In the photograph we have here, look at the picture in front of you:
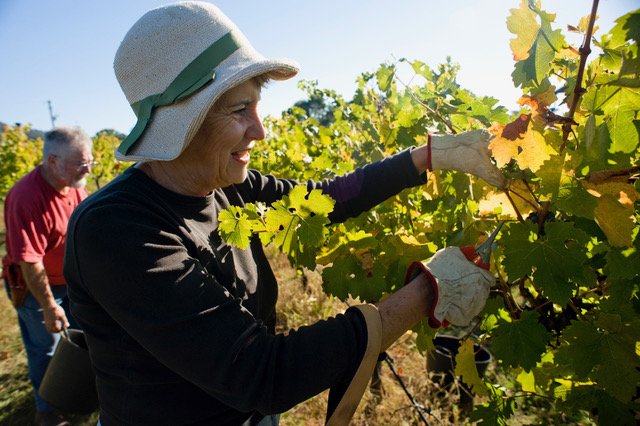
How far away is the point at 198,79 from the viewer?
4.48 ft

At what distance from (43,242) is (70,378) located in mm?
1026

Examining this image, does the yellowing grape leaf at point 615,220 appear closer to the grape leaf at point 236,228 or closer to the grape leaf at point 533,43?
the grape leaf at point 533,43

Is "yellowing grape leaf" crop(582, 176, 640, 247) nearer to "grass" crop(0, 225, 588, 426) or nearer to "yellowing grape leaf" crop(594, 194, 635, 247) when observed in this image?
"yellowing grape leaf" crop(594, 194, 635, 247)

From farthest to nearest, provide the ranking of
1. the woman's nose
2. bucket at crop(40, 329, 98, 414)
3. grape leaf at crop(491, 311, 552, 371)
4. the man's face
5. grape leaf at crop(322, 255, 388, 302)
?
the man's face < bucket at crop(40, 329, 98, 414) < grape leaf at crop(322, 255, 388, 302) < the woman's nose < grape leaf at crop(491, 311, 552, 371)

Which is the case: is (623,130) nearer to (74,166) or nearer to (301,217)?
(301,217)

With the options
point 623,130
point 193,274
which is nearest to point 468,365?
point 623,130

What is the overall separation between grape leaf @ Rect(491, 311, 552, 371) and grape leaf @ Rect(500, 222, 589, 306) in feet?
0.61

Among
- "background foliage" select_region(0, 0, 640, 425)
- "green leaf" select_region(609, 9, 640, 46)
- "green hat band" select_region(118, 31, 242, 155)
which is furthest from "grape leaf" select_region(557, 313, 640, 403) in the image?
"green hat band" select_region(118, 31, 242, 155)

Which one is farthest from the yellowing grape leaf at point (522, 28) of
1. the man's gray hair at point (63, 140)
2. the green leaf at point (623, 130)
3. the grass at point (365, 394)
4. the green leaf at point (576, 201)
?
the man's gray hair at point (63, 140)

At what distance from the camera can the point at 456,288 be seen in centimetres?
130

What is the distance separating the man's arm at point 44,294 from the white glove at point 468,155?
2.92 m

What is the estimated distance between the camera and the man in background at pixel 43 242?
9.86 feet

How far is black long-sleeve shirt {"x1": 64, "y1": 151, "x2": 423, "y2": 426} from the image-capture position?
3.73 feet

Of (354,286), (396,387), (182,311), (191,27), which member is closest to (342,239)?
(354,286)
